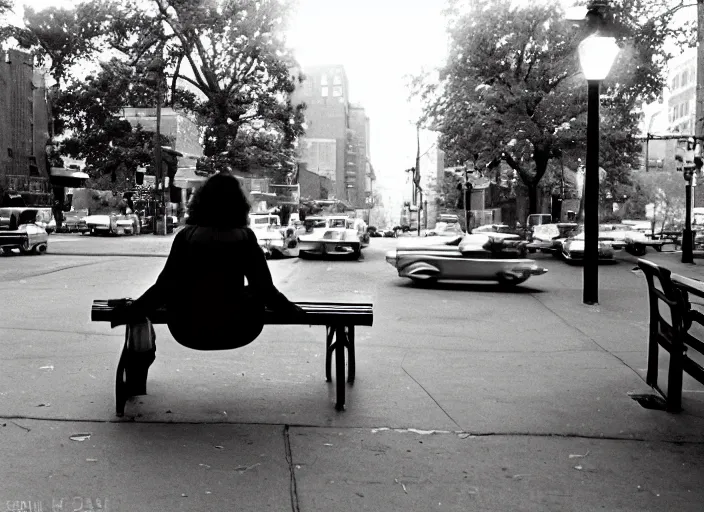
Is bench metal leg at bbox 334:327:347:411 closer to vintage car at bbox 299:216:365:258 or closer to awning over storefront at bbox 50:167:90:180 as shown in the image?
vintage car at bbox 299:216:365:258

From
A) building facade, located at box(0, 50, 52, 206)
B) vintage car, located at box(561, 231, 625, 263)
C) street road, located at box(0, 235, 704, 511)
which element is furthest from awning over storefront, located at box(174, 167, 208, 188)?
street road, located at box(0, 235, 704, 511)

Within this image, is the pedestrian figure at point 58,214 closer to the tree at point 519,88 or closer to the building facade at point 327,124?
the tree at point 519,88

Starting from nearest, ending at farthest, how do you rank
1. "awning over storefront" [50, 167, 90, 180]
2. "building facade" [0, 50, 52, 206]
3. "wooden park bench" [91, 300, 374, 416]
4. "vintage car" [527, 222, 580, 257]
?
"wooden park bench" [91, 300, 374, 416] < "vintage car" [527, 222, 580, 257] < "building facade" [0, 50, 52, 206] < "awning over storefront" [50, 167, 90, 180]

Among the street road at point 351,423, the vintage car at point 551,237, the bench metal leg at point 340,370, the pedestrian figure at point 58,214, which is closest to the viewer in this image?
the street road at point 351,423

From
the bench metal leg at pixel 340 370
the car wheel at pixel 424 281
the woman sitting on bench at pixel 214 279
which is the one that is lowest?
the car wheel at pixel 424 281

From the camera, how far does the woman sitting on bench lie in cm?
475

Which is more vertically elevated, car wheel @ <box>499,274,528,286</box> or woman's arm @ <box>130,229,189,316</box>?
woman's arm @ <box>130,229,189,316</box>

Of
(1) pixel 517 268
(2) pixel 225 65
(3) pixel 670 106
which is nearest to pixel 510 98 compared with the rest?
(1) pixel 517 268

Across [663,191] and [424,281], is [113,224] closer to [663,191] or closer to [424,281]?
[424,281]

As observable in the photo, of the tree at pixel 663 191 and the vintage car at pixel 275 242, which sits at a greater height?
the tree at pixel 663 191

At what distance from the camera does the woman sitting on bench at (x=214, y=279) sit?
4.75m

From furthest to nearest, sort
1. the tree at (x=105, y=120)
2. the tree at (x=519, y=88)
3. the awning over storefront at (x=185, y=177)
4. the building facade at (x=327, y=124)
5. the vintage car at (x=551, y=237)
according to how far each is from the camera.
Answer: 1. the building facade at (x=327, y=124)
2. the awning over storefront at (x=185, y=177)
3. the tree at (x=105, y=120)
4. the tree at (x=519, y=88)
5. the vintage car at (x=551, y=237)

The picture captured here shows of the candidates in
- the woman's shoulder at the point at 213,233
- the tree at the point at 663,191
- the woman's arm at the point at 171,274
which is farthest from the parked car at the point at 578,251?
the tree at the point at 663,191

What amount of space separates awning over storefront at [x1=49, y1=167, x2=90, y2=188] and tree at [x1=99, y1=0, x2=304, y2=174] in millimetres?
12726
